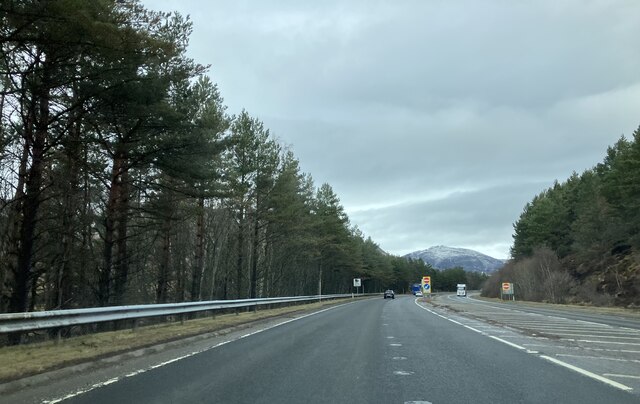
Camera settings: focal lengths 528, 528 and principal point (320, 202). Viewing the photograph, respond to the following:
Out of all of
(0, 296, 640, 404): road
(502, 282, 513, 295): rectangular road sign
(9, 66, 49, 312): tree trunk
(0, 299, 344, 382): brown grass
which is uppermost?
(9, 66, 49, 312): tree trunk

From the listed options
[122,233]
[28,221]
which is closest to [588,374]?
[28,221]

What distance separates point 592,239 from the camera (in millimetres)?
68688

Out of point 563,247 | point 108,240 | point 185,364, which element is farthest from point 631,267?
point 185,364

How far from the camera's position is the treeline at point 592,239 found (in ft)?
174

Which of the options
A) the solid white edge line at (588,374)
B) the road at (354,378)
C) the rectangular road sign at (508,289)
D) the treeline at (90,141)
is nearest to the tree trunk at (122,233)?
the treeline at (90,141)

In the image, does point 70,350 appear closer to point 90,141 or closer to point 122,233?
point 90,141

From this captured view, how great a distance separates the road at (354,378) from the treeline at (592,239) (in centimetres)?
4383

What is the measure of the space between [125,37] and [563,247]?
85853mm

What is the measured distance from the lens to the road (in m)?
7.21

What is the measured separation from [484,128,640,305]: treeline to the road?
43835mm

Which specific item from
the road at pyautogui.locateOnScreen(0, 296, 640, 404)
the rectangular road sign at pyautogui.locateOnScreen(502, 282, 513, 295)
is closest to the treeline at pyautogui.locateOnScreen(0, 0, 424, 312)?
the road at pyautogui.locateOnScreen(0, 296, 640, 404)

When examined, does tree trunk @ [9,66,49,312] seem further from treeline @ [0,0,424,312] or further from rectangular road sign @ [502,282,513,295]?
rectangular road sign @ [502,282,513,295]

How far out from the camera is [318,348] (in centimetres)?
1304

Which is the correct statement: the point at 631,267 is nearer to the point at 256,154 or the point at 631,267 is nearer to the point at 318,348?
the point at 256,154
